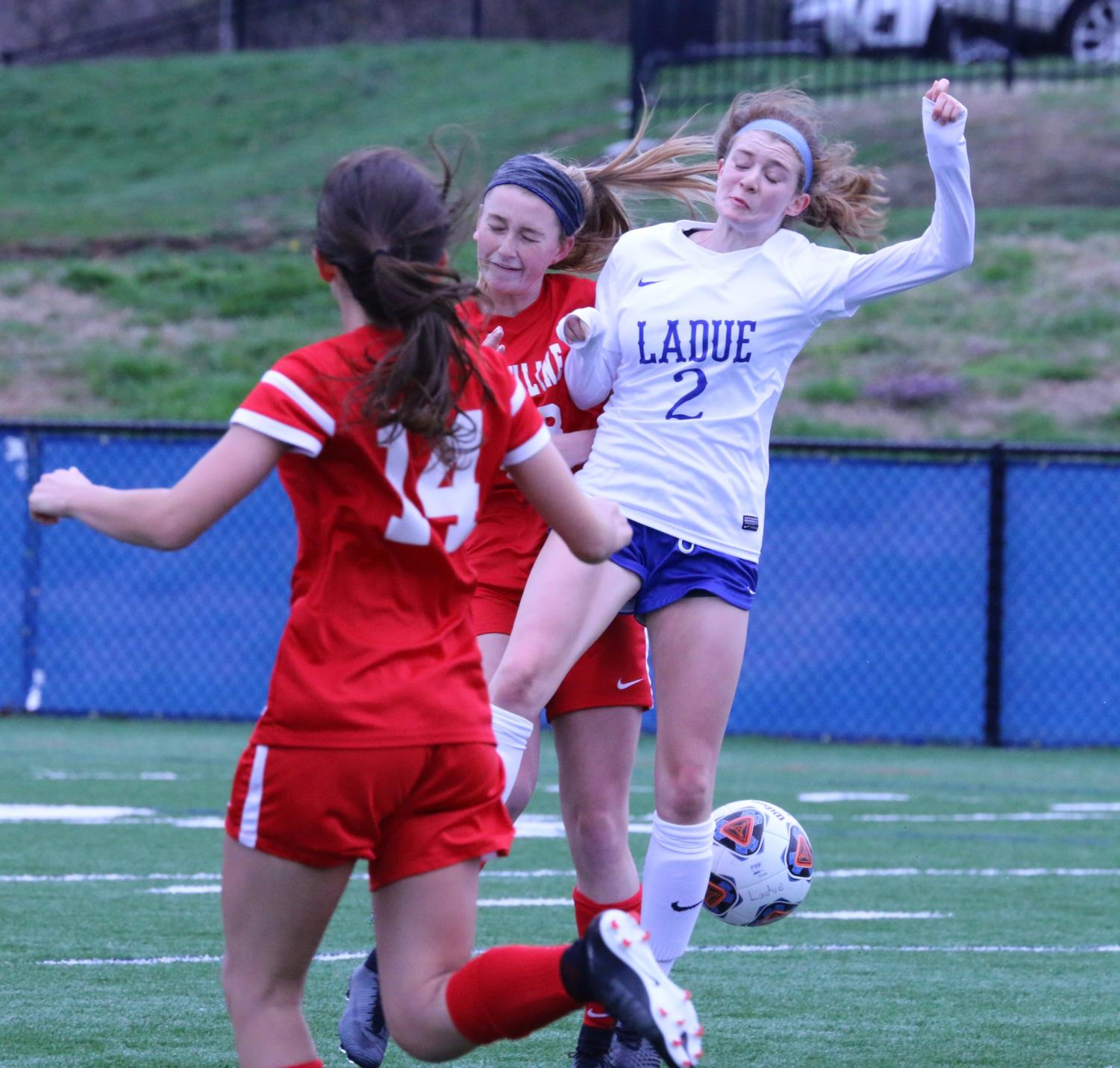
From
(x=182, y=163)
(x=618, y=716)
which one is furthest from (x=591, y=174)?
(x=182, y=163)

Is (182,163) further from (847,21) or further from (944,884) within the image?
(944,884)

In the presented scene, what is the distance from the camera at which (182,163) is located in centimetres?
2122

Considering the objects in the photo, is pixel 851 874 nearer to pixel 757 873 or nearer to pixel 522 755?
pixel 757 873

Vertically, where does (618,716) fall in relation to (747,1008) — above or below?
above

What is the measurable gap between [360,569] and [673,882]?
1.43 m

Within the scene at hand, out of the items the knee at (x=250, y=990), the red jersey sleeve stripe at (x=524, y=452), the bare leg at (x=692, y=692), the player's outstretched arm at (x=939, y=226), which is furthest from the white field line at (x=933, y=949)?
the red jersey sleeve stripe at (x=524, y=452)

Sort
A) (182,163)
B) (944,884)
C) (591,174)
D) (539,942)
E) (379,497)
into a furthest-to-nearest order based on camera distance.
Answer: (182,163) → (944,884) → (539,942) → (591,174) → (379,497)

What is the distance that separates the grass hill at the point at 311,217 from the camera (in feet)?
43.2

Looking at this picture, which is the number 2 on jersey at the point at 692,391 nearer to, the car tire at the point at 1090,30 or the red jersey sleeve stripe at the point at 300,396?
the red jersey sleeve stripe at the point at 300,396

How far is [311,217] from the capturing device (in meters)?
17.8

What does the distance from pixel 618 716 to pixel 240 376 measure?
10.1m

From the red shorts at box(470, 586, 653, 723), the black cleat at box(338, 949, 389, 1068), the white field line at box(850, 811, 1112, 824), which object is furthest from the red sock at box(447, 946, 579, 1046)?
the white field line at box(850, 811, 1112, 824)

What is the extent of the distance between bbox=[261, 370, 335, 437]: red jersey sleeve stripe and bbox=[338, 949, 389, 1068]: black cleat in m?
1.43

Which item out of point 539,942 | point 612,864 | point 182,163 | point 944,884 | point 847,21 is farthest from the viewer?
point 182,163
